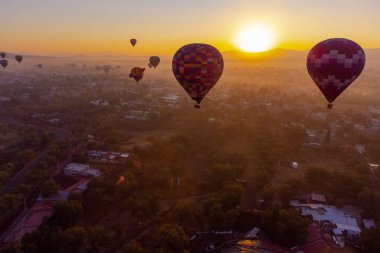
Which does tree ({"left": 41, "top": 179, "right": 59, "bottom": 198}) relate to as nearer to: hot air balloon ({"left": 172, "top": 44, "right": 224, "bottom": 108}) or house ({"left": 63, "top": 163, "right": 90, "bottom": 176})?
house ({"left": 63, "top": 163, "right": 90, "bottom": 176})

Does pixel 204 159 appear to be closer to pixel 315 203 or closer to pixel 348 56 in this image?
pixel 315 203

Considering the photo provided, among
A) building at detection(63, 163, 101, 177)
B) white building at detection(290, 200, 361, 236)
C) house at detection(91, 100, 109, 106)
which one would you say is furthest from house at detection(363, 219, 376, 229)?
house at detection(91, 100, 109, 106)

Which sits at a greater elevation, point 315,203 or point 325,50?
point 325,50

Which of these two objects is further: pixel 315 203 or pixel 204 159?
pixel 204 159

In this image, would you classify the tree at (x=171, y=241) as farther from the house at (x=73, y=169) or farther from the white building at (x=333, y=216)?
the house at (x=73, y=169)

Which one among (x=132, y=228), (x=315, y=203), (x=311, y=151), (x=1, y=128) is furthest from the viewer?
(x=1, y=128)

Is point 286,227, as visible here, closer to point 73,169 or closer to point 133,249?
point 133,249

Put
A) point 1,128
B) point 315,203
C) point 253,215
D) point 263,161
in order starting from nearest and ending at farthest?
point 253,215, point 315,203, point 263,161, point 1,128

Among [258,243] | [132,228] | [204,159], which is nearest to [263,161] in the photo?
[204,159]
